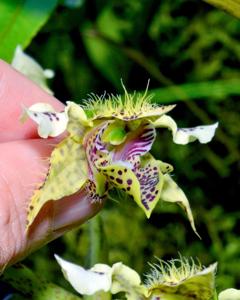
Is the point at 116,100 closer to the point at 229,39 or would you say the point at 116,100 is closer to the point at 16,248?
the point at 16,248

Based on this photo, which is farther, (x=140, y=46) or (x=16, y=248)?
(x=140, y=46)

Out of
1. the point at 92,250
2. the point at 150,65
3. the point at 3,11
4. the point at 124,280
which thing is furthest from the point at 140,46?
the point at 124,280

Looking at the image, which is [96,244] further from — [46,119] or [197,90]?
[197,90]

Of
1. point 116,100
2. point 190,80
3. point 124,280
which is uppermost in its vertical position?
point 116,100

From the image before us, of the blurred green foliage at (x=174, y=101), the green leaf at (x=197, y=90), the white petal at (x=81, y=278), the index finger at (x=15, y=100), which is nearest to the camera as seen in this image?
the white petal at (x=81, y=278)

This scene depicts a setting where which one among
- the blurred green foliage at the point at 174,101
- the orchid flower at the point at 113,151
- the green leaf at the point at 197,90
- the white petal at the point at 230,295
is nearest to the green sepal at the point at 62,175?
the orchid flower at the point at 113,151

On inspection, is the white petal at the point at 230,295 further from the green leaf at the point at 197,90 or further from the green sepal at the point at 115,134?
the green leaf at the point at 197,90
